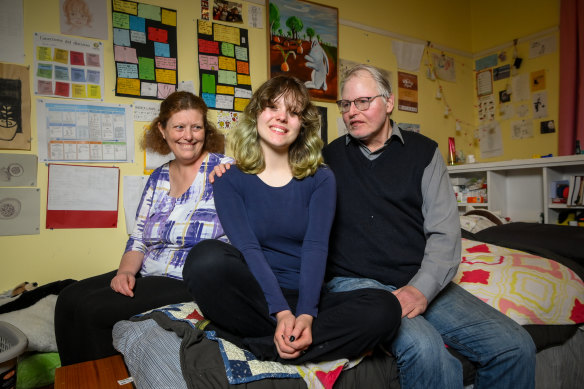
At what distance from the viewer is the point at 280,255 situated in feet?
3.95

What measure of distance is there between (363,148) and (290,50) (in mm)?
1424

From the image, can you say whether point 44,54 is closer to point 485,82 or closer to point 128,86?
point 128,86

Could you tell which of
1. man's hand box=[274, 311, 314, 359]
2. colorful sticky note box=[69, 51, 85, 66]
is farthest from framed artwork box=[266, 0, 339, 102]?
man's hand box=[274, 311, 314, 359]

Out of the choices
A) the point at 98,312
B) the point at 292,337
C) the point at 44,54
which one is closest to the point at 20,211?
the point at 44,54

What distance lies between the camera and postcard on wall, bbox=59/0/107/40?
195 centimetres

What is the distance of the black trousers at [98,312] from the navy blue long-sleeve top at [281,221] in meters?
0.41

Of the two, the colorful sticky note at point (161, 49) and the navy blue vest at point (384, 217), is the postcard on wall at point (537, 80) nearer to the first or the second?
the navy blue vest at point (384, 217)

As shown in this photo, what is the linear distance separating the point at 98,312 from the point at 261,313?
0.67 metres

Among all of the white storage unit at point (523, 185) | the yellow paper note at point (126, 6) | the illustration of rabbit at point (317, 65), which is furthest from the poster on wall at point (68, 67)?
the white storage unit at point (523, 185)

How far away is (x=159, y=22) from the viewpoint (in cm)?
216

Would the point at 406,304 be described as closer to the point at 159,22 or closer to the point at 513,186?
the point at 159,22

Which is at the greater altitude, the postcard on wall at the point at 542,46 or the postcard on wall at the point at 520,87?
the postcard on wall at the point at 542,46

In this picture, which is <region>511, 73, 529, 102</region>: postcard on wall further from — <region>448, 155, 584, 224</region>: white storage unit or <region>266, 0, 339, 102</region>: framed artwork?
<region>266, 0, 339, 102</region>: framed artwork

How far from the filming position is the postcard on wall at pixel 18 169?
182cm
